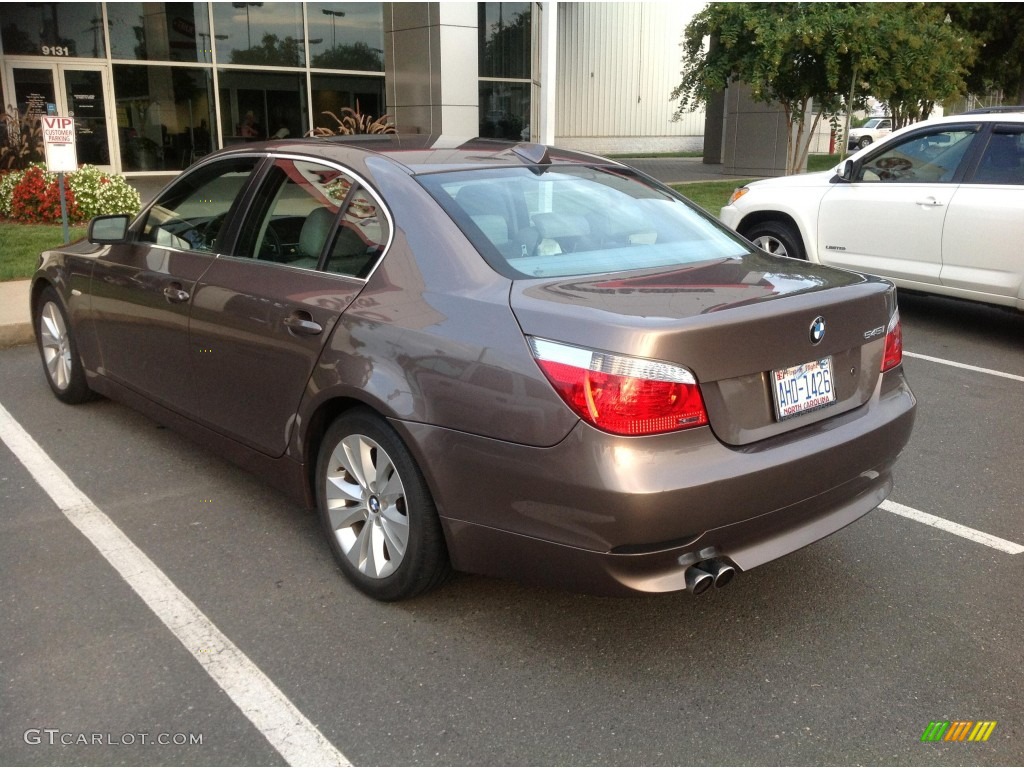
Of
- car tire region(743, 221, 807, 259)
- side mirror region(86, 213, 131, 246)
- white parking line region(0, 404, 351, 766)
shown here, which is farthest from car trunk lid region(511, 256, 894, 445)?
car tire region(743, 221, 807, 259)

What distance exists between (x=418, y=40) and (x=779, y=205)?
11.6 m

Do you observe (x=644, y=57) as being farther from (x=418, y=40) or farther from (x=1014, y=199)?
(x=1014, y=199)

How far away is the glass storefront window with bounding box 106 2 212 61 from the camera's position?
20594mm

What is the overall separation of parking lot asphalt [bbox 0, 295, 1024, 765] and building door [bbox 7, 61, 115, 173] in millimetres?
18202

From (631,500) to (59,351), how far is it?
4.35 m

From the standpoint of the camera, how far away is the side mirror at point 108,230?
16.3 feet

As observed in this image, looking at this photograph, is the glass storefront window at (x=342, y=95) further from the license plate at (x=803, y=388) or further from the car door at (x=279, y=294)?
the license plate at (x=803, y=388)

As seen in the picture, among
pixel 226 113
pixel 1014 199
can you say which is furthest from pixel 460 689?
pixel 226 113

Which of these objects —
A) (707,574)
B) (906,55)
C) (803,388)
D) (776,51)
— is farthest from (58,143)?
(906,55)

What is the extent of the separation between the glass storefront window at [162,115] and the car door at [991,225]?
58.4 ft

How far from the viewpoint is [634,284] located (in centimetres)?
316

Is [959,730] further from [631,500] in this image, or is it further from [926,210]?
[926,210]

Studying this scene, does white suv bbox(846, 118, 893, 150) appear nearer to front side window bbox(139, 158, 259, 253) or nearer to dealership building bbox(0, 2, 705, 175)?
dealership building bbox(0, 2, 705, 175)

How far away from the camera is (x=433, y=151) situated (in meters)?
3.94
